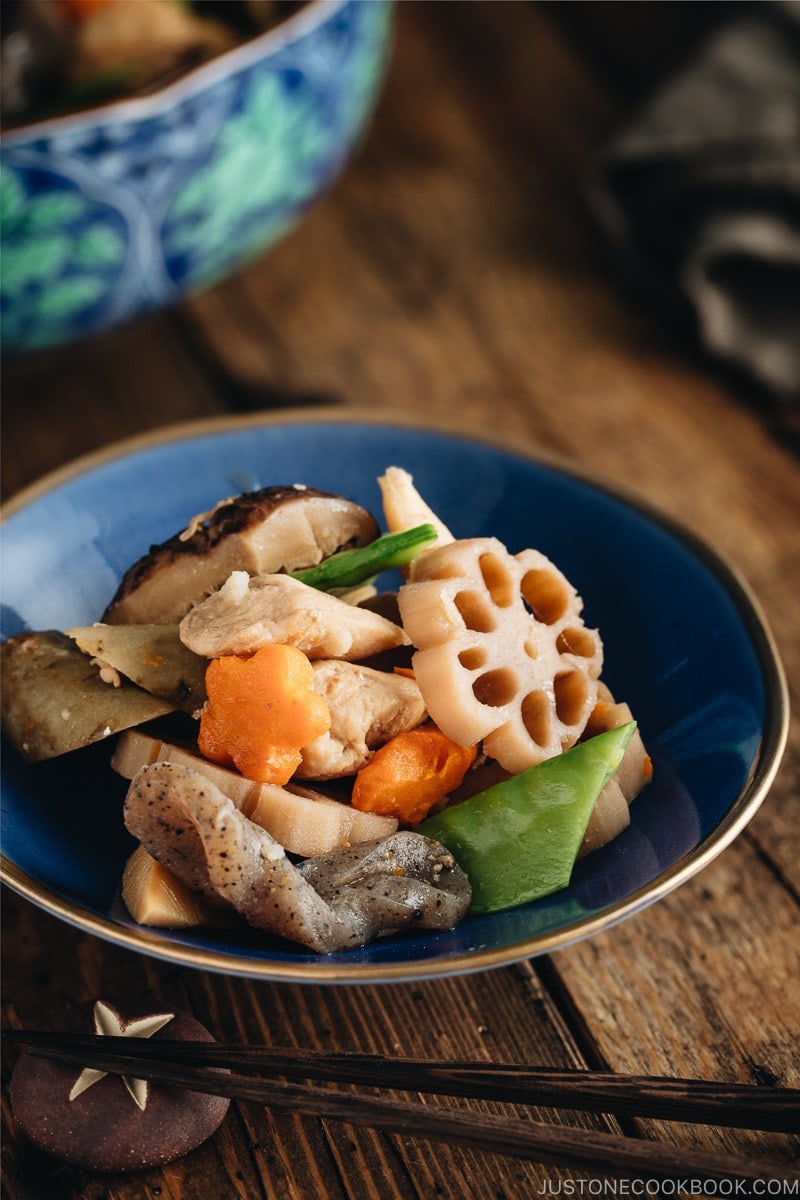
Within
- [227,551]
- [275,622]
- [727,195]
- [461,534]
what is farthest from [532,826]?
[727,195]

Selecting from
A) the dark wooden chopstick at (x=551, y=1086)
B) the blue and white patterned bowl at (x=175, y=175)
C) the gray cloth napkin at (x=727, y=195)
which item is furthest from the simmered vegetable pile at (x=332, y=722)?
the gray cloth napkin at (x=727, y=195)

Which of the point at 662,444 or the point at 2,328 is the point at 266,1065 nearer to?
the point at 2,328

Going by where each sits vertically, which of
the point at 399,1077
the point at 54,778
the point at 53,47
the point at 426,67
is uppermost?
the point at 53,47

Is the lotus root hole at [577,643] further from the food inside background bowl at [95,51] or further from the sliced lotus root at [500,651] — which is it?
the food inside background bowl at [95,51]

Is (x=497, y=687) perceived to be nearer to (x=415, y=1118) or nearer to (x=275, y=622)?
(x=275, y=622)

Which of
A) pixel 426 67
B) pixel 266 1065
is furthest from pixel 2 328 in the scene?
pixel 426 67

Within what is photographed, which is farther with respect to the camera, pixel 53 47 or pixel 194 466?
pixel 53 47

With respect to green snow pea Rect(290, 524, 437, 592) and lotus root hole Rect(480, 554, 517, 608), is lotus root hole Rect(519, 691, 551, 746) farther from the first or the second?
green snow pea Rect(290, 524, 437, 592)
